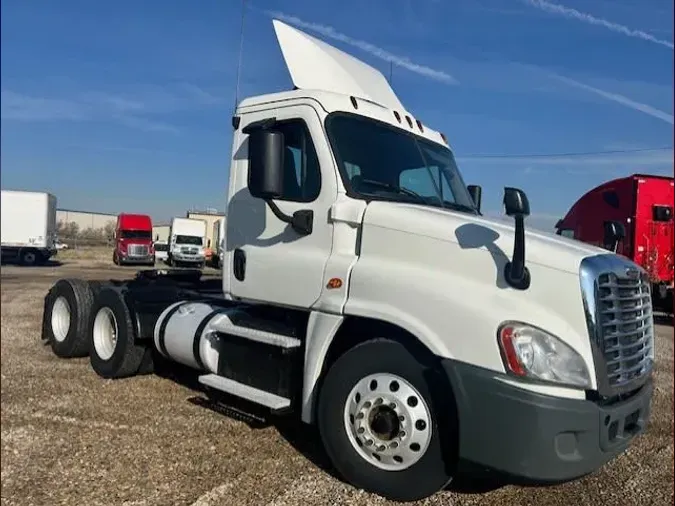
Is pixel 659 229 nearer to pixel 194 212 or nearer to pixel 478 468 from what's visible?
pixel 478 468

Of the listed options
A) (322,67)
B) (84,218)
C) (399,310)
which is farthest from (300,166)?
(84,218)

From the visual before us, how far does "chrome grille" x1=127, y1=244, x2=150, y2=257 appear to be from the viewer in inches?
174

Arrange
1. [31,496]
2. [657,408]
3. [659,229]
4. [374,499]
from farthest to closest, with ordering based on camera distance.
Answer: [657,408] < [659,229] < [374,499] < [31,496]

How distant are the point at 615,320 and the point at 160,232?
10.0 feet

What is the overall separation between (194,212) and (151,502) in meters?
2.07

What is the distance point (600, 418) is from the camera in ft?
10.2

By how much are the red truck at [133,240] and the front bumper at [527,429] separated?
234 cm

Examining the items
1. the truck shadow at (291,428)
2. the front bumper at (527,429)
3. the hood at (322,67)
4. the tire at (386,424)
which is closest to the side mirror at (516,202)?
the front bumper at (527,429)

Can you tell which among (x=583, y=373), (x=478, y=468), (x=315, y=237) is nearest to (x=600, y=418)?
(x=583, y=373)

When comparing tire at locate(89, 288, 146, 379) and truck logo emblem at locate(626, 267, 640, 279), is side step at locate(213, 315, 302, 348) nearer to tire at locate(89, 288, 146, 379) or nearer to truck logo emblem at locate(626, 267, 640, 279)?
tire at locate(89, 288, 146, 379)

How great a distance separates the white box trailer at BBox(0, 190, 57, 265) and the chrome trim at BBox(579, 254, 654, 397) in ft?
9.55

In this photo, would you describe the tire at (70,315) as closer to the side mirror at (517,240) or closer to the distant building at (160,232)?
the distant building at (160,232)

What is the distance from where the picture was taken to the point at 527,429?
3025 millimetres

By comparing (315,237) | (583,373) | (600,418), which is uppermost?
(315,237)
